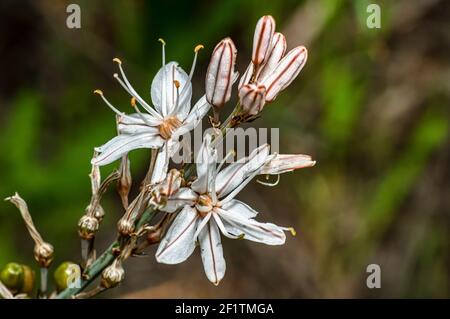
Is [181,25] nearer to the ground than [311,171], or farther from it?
farther from it

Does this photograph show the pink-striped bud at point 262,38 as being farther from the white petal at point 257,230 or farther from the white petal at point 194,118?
the white petal at point 257,230

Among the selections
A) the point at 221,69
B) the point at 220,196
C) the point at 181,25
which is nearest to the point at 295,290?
the point at 181,25

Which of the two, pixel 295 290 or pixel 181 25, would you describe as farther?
pixel 295 290

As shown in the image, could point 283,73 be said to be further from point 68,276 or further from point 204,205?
point 68,276

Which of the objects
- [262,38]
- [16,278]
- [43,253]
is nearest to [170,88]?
[262,38]
